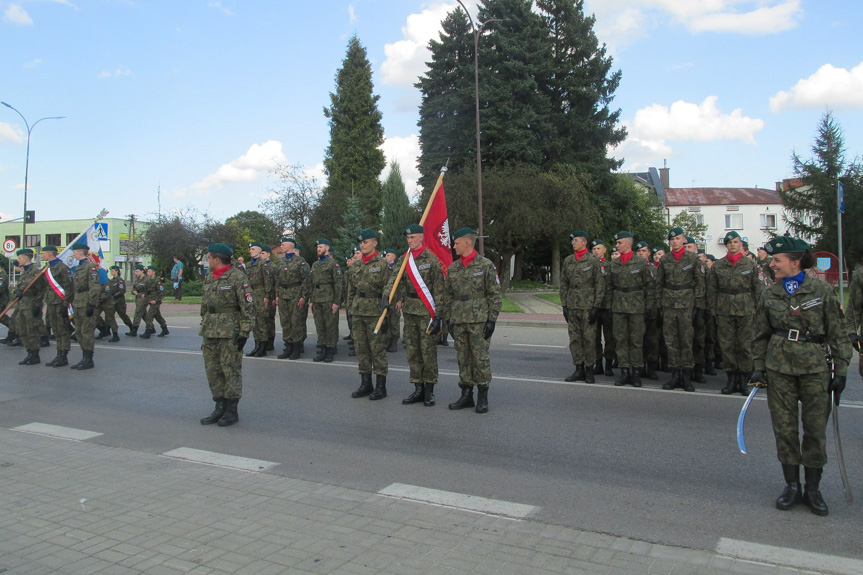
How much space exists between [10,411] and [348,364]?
190 inches

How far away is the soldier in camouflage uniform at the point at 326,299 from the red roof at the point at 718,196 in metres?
72.5

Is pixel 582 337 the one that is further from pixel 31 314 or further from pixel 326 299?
pixel 31 314

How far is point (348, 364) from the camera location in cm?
1098

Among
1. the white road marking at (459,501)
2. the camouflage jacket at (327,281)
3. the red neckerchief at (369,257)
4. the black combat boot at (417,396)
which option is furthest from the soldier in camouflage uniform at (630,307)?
the camouflage jacket at (327,281)

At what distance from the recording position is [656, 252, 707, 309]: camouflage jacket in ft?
28.0

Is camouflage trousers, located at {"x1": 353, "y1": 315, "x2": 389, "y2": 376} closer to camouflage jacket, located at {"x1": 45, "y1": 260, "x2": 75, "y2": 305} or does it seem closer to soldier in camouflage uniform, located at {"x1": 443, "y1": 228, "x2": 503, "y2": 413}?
soldier in camouflage uniform, located at {"x1": 443, "y1": 228, "x2": 503, "y2": 413}

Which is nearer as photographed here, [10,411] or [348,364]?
[10,411]

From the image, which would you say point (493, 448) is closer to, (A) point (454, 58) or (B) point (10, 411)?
(B) point (10, 411)

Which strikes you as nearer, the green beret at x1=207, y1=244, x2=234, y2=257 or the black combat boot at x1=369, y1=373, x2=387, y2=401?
the green beret at x1=207, y1=244, x2=234, y2=257

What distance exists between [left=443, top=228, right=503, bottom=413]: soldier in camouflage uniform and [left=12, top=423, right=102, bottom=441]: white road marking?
153 inches

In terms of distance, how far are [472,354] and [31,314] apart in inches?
330

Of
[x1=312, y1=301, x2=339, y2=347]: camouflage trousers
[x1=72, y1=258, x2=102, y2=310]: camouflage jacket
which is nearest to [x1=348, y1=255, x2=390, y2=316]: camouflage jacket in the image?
[x1=312, y1=301, x2=339, y2=347]: camouflage trousers

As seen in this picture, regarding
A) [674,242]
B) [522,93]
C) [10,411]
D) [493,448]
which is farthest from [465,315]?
[522,93]

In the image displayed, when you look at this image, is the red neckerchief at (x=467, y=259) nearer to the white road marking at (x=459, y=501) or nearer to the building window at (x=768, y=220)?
the white road marking at (x=459, y=501)
